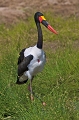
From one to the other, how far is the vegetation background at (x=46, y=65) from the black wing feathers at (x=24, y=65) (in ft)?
0.47

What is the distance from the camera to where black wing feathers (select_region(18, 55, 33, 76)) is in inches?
263

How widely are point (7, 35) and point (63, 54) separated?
3.43 m

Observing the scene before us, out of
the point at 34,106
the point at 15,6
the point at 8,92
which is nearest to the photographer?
the point at 34,106

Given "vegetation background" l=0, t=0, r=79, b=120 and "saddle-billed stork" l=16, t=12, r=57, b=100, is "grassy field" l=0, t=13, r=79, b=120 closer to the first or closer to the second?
"vegetation background" l=0, t=0, r=79, b=120

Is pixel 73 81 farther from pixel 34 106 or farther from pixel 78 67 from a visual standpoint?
pixel 34 106

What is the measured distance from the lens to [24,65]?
6.76 m

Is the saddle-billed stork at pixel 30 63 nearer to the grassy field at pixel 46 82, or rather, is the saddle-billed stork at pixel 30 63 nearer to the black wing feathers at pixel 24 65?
the black wing feathers at pixel 24 65

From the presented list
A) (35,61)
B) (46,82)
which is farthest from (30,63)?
(46,82)

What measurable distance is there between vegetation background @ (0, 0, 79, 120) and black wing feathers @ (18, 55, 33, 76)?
14 centimetres

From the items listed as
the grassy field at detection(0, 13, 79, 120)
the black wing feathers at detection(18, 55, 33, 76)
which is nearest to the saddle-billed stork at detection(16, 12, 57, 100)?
the black wing feathers at detection(18, 55, 33, 76)

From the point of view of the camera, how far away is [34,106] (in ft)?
16.9

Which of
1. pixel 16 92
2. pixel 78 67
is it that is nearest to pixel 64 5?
pixel 78 67

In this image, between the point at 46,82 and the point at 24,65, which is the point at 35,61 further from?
the point at 46,82

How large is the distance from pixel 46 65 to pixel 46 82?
56 cm
